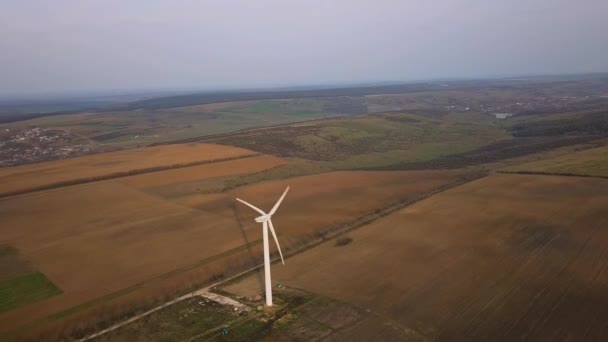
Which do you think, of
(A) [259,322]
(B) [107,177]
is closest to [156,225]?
(A) [259,322]

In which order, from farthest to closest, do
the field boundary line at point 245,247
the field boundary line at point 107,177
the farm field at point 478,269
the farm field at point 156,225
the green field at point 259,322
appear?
the field boundary line at point 107,177 < the farm field at point 156,225 < the field boundary line at point 245,247 < the green field at point 259,322 < the farm field at point 478,269

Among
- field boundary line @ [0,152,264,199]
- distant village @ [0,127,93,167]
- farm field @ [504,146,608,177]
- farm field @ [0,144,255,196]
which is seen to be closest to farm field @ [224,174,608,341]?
farm field @ [504,146,608,177]

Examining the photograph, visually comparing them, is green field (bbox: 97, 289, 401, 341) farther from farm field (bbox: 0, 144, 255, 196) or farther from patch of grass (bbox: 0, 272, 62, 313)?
farm field (bbox: 0, 144, 255, 196)

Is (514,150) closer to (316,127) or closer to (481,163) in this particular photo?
(481,163)

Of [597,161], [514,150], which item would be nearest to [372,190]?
[597,161]

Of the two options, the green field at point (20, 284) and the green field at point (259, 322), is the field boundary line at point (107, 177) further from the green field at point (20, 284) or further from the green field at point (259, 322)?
the green field at point (259, 322)

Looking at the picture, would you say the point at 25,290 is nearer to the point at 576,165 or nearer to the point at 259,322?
the point at 259,322

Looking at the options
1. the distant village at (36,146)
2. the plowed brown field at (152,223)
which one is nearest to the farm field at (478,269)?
the plowed brown field at (152,223)
